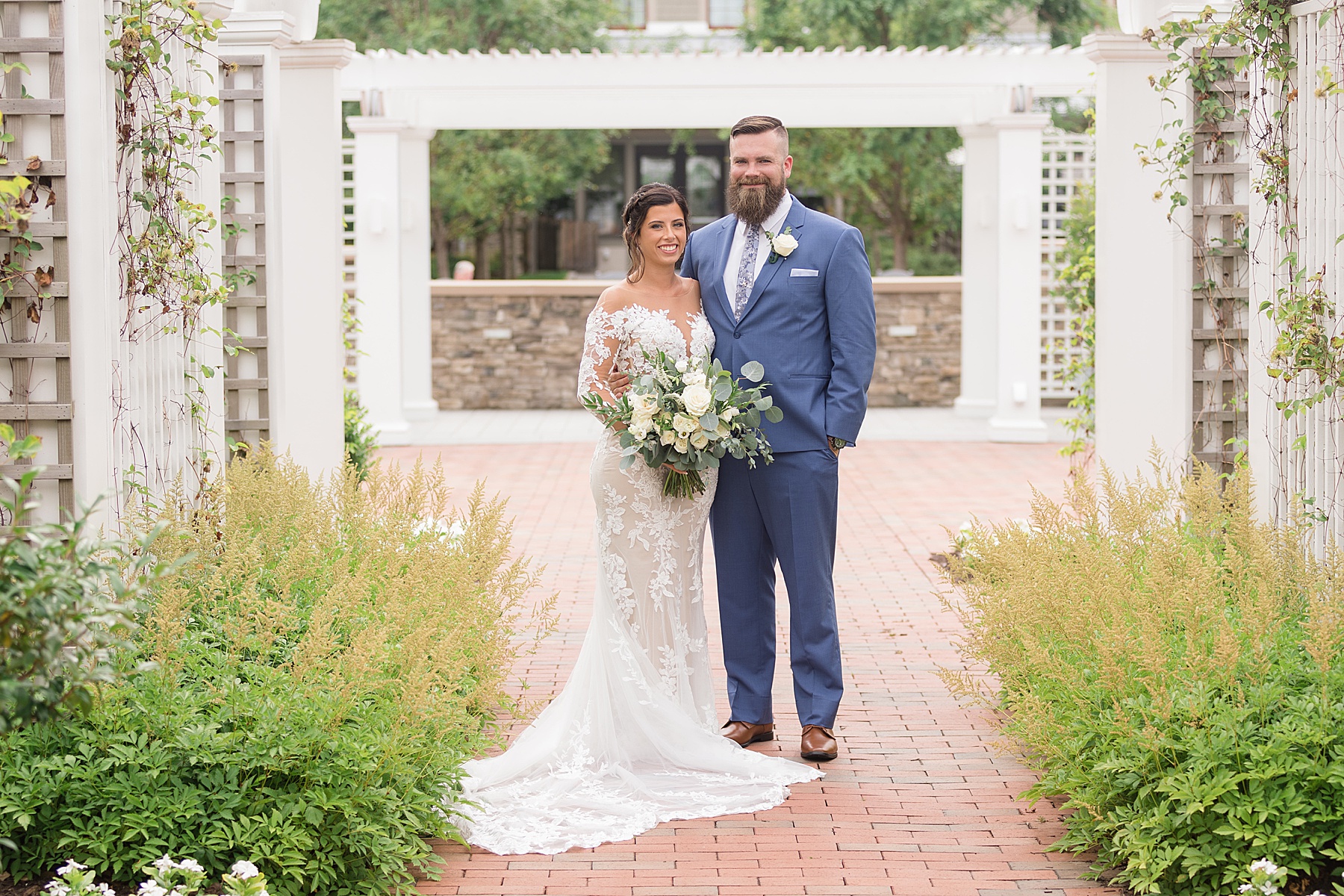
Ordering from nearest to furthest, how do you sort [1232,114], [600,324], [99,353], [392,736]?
[392,736] → [99,353] → [600,324] → [1232,114]

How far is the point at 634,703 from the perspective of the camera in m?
4.68

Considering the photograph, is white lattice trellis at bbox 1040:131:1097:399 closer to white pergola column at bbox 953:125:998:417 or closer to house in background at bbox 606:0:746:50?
white pergola column at bbox 953:125:998:417

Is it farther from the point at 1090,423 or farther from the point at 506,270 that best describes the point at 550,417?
the point at 506,270

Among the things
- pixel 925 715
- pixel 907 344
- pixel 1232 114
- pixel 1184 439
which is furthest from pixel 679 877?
pixel 907 344

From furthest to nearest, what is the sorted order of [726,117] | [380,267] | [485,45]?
[485,45]
[726,117]
[380,267]

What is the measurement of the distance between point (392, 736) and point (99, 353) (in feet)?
5.34

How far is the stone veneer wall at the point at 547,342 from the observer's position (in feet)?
55.7

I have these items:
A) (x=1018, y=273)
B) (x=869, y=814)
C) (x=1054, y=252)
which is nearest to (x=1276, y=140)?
(x=869, y=814)

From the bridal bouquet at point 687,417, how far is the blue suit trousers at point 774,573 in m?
0.15

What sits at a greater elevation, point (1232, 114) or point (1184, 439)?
point (1232, 114)

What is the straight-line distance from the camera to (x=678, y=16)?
93.4 ft

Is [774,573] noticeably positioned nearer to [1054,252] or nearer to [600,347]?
[600,347]

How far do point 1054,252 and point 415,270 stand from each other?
6676 millimetres

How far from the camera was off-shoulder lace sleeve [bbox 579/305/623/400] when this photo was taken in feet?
15.8
